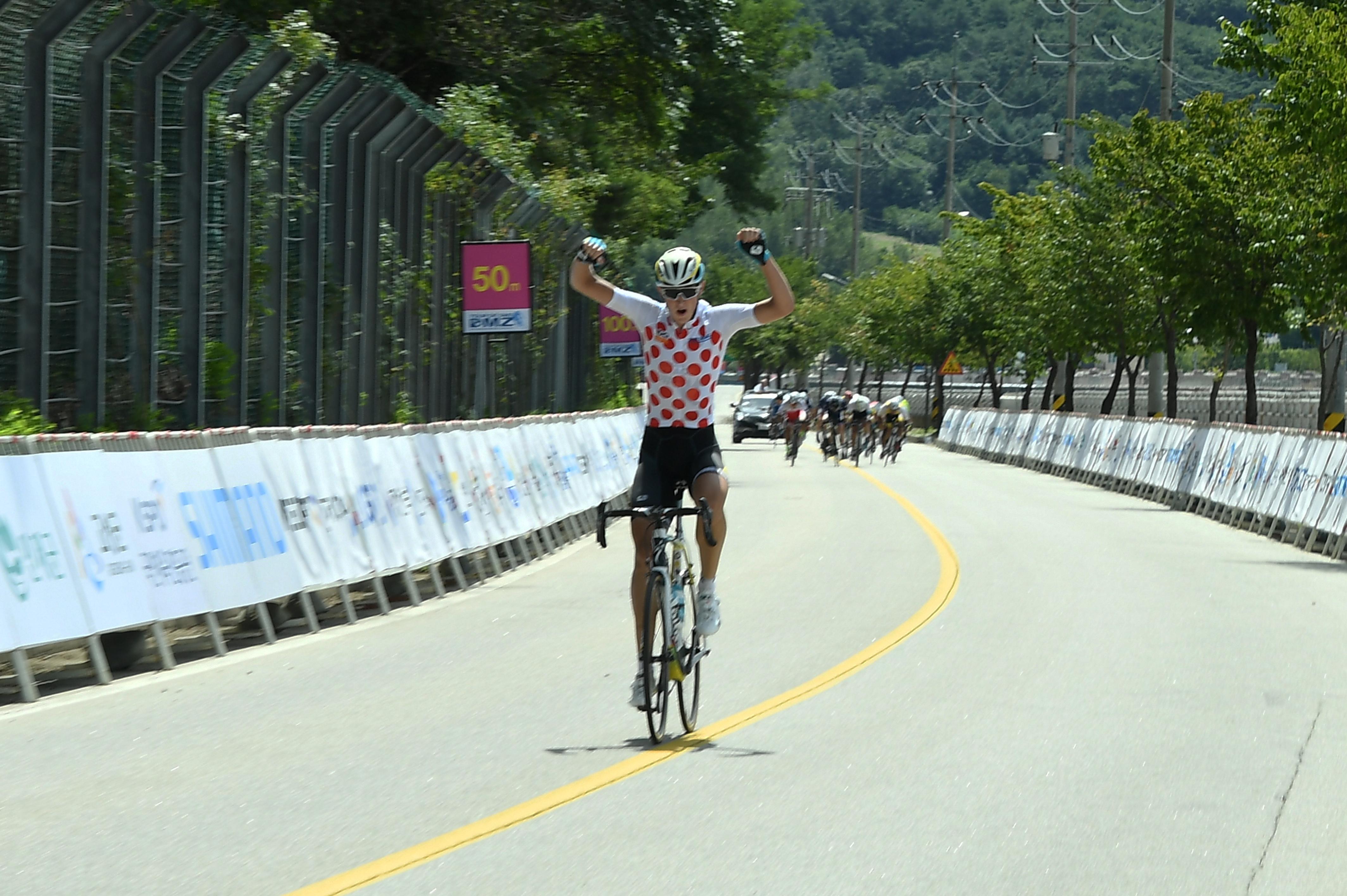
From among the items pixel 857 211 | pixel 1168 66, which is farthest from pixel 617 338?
pixel 857 211

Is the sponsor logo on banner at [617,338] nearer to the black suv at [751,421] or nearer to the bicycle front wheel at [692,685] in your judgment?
the bicycle front wheel at [692,685]

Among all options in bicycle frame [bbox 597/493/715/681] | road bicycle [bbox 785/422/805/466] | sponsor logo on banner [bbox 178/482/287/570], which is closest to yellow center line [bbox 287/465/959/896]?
bicycle frame [bbox 597/493/715/681]

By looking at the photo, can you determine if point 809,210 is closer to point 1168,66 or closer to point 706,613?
point 1168,66

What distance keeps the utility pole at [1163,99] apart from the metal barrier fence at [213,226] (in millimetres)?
21446

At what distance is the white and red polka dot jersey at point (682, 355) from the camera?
29.1 ft

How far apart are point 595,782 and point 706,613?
4.60 ft

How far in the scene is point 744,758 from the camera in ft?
27.4

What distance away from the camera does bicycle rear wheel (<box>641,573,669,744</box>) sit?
8438mm

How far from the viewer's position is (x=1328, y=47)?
22297mm

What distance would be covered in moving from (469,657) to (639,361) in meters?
32.8

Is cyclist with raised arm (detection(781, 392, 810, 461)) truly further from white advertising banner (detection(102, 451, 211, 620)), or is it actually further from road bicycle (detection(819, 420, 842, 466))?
white advertising banner (detection(102, 451, 211, 620))

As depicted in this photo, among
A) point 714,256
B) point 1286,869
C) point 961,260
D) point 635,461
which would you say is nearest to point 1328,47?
point 635,461

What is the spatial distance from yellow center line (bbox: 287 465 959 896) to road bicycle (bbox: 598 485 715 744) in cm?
18

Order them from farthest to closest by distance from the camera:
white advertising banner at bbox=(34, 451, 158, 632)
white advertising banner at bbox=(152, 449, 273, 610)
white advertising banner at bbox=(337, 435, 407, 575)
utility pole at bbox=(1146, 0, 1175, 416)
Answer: utility pole at bbox=(1146, 0, 1175, 416) < white advertising banner at bbox=(337, 435, 407, 575) < white advertising banner at bbox=(152, 449, 273, 610) < white advertising banner at bbox=(34, 451, 158, 632)
